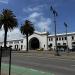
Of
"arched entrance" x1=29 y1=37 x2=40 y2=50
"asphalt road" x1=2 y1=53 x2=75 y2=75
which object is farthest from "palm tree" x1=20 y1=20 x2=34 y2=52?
"asphalt road" x1=2 y1=53 x2=75 y2=75

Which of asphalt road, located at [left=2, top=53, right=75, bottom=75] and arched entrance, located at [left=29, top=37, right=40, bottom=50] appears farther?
arched entrance, located at [left=29, top=37, right=40, bottom=50]

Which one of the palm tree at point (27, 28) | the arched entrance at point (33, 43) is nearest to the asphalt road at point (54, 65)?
the palm tree at point (27, 28)

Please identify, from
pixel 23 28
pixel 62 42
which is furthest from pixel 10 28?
pixel 62 42

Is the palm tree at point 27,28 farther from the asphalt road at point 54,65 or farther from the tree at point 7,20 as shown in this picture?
the asphalt road at point 54,65

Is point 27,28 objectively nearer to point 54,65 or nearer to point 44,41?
point 44,41

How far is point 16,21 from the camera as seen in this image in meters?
84.9

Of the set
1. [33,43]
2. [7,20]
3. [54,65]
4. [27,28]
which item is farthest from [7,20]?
[33,43]

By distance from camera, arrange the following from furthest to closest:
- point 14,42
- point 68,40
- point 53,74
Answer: point 14,42 < point 68,40 < point 53,74

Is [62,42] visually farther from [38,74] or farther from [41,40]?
[38,74]

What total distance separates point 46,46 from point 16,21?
60.2 m

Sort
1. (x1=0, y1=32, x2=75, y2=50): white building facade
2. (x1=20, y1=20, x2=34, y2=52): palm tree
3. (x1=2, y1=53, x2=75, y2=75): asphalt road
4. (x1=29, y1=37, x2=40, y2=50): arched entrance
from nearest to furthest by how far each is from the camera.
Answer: (x1=2, y1=53, x2=75, y2=75): asphalt road → (x1=20, y1=20, x2=34, y2=52): palm tree → (x1=0, y1=32, x2=75, y2=50): white building facade → (x1=29, y1=37, x2=40, y2=50): arched entrance

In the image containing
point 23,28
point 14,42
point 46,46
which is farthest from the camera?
point 14,42

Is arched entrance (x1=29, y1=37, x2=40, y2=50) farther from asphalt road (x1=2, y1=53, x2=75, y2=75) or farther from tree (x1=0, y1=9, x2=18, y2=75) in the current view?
asphalt road (x1=2, y1=53, x2=75, y2=75)

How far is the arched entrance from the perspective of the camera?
156 meters
